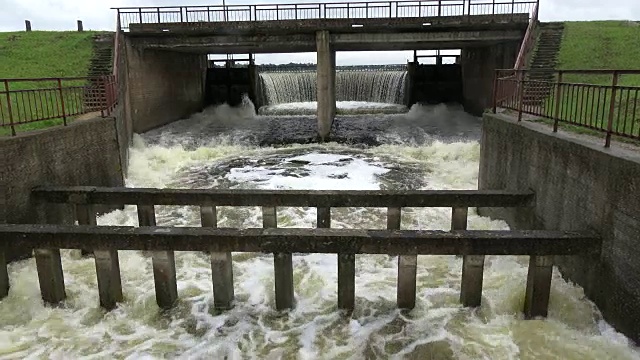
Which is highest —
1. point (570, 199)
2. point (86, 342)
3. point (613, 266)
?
point (570, 199)

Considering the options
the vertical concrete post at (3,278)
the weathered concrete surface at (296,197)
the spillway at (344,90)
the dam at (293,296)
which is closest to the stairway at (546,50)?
the dam at (293,296)

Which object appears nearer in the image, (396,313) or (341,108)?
(396,313)

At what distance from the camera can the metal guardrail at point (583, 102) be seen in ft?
19.9

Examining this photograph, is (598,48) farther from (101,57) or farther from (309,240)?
(101,57)


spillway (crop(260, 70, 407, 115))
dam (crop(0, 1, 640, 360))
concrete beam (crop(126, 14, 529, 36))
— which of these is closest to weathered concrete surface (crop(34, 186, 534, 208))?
dam (crop(0, 1, 640, 360))

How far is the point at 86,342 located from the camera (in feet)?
19.5

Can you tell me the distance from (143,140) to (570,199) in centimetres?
1700

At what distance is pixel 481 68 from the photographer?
997 inches

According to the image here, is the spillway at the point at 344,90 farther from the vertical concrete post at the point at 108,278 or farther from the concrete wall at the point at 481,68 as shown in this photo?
the vertical concrete post at the point at 108,278

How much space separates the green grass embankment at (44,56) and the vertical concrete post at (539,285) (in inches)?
712

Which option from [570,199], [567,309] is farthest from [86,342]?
[570,199]

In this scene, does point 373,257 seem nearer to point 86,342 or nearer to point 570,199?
point 570,199

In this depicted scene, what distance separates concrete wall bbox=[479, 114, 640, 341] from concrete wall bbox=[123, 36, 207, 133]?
16478mm

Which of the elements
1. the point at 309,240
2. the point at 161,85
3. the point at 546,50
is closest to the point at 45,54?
the point at 161,85
